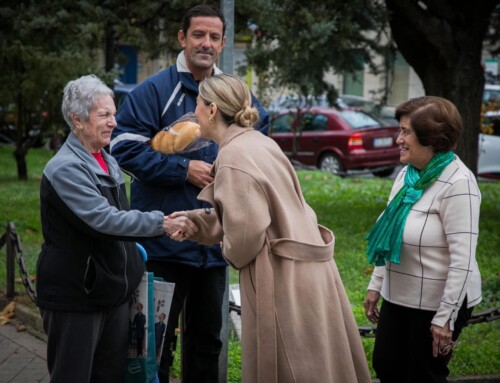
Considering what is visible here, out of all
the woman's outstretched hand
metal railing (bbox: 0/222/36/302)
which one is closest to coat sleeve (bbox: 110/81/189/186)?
the woman's outstretched hand

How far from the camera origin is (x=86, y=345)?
3.93 m

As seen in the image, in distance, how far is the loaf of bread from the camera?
4477mm

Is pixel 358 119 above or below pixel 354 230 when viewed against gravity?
above

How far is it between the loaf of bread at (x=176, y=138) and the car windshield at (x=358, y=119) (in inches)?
589

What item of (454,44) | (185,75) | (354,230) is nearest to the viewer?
(185,75)

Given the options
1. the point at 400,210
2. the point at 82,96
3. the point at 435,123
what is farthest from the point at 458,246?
the point at 82,96

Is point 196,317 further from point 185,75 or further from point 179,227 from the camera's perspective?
point 185,75

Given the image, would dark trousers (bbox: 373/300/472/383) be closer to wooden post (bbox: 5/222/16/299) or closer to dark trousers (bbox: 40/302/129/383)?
dark trousers (bbox: 40/302/129/383)

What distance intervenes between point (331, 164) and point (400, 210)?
15.7 metres

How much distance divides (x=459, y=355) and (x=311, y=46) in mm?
4495

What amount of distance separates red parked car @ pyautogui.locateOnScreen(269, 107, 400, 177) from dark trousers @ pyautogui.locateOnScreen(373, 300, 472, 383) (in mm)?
14704

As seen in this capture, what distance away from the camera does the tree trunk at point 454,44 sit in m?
11.1

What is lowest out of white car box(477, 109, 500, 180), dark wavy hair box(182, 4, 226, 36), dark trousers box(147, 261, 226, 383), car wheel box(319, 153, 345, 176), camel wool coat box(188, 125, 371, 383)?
car wheel box(319, 153, 345, 176)

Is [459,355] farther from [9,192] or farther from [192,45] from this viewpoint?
[9,192]
